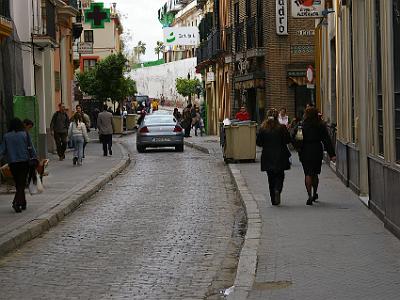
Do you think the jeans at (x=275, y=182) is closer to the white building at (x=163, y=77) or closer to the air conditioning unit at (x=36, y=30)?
the air conditioning unit at (x=36, y=30)

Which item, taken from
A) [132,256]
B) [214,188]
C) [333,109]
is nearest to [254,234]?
[132,256]

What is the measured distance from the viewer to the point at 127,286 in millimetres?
9391

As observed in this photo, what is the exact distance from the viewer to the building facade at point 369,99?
11773 mm

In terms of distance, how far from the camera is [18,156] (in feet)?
50.4

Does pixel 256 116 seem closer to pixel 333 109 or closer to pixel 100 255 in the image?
pixel 333 109

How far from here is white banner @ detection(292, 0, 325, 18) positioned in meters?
23.7

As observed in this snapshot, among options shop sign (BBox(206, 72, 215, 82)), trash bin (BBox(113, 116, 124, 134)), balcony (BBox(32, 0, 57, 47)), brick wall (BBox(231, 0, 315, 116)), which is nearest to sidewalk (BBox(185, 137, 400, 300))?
balcony (BBox(32, 0, 57, 47))

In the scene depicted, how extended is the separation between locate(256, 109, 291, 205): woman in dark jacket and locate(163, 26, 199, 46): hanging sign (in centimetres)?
5620

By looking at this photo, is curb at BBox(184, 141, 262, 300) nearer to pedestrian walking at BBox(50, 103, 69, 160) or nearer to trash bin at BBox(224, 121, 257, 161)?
→ trash bin at BBox(224, 121, 257, 161)

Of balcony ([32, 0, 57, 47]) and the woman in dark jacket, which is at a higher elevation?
balcony ([32, 0, 57, 47])

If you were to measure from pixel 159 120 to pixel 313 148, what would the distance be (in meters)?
21.2

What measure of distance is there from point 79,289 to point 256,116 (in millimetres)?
29951

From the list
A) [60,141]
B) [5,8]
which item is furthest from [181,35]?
[5,8]

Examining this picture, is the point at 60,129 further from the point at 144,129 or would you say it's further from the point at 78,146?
the point at 144,129
